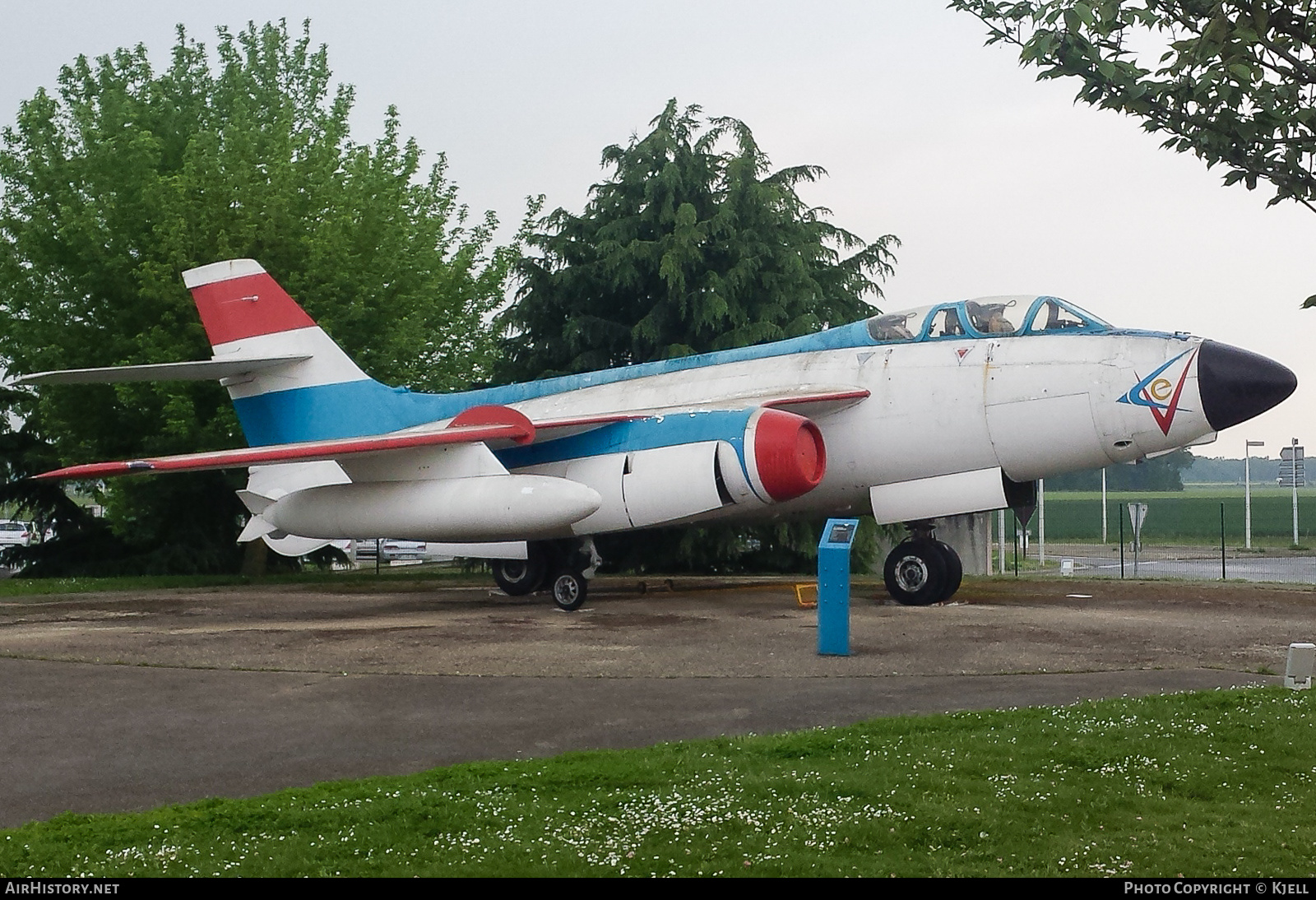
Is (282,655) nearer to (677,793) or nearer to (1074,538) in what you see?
(677,793)

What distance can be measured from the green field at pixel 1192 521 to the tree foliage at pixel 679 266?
1217 inches

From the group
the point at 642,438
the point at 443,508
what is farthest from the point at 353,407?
the point at 642,438

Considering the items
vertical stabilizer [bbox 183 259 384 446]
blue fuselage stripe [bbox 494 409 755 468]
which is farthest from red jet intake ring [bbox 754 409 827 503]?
vertical stabilizer [bbox 183 259 384 446]

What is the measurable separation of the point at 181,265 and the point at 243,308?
4.43m

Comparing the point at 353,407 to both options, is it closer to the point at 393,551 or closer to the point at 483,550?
the point at 483,550

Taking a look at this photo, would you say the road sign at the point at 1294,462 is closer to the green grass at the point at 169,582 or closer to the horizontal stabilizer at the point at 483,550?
the green grass at the point at 169,582

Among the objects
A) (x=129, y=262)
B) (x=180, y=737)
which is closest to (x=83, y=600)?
(x=129, y=262)

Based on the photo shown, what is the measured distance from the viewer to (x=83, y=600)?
17078mm

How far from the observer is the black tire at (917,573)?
14523mm

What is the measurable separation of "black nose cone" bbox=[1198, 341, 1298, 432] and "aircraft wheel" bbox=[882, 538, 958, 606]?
338cm

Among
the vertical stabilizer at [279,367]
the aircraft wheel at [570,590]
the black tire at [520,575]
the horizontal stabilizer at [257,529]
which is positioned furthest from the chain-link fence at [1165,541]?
the horizontal stabilizer at [257,529]

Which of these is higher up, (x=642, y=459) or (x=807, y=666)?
(x=642, y=459)

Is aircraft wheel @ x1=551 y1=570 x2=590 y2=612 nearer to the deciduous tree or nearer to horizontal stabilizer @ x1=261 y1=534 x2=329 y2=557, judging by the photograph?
horizontal stabilizer @ x1=261 y1=534 x2=329 y2=557

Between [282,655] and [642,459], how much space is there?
523 cm
